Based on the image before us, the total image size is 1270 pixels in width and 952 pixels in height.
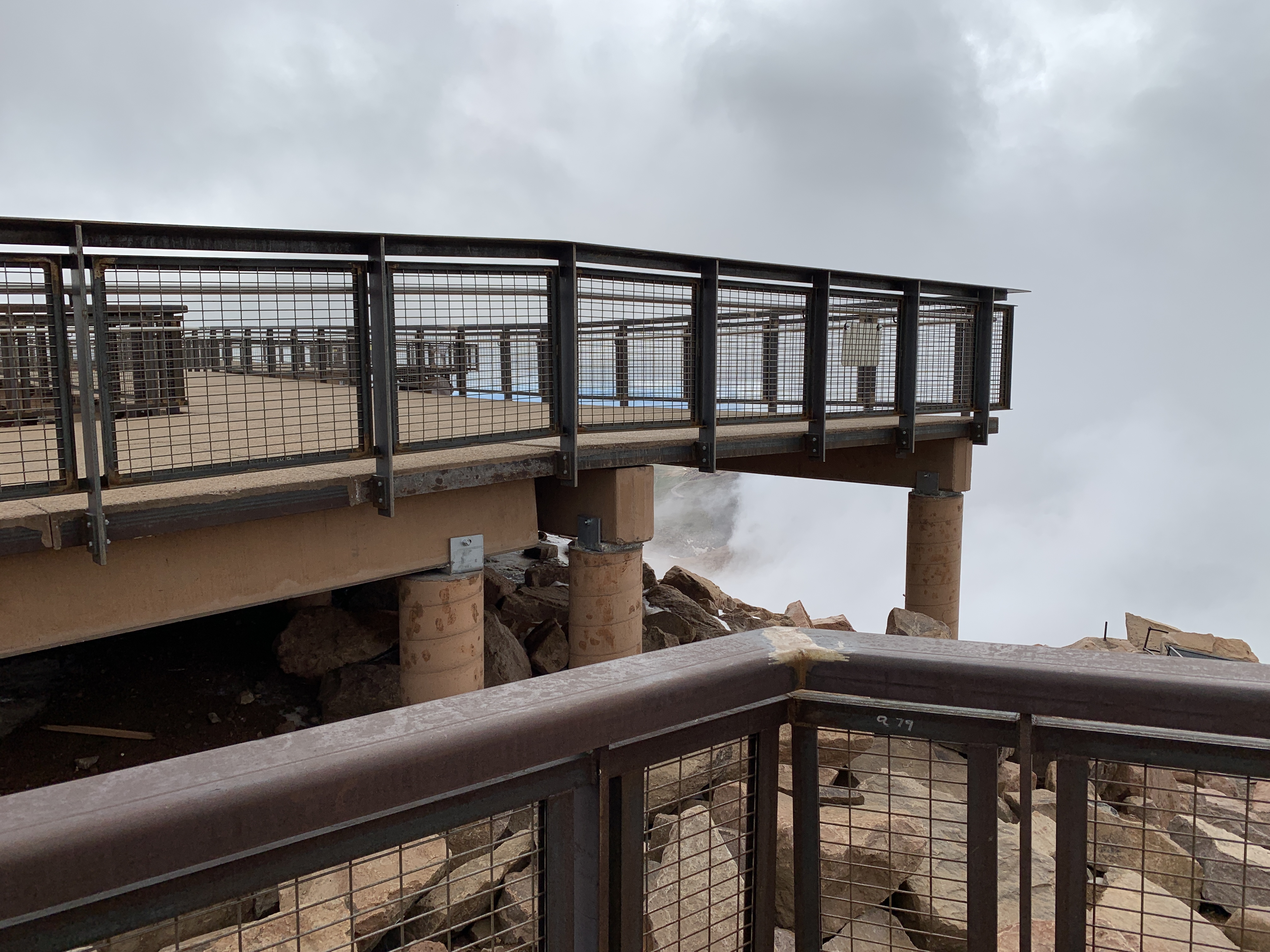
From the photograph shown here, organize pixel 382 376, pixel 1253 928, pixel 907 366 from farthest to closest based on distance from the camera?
pixel 907 366 < pixel 382 376 < pixel 1253 928

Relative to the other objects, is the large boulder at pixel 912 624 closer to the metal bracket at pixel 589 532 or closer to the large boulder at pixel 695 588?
the large boulder at pixel 695 588

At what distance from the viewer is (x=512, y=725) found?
158 cm

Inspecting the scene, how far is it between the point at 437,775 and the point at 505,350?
37.4ft

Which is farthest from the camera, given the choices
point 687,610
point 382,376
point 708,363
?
point 687,610

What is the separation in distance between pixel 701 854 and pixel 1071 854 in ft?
3.06

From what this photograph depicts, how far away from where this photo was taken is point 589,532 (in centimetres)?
827

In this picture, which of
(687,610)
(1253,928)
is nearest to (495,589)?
(687,610)

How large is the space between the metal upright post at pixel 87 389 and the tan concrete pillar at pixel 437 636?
2.50 m

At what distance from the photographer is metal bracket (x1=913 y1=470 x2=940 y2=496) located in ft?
42.9

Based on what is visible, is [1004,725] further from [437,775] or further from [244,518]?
[244,518]

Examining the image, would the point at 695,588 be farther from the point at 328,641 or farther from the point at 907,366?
the point at 328,641

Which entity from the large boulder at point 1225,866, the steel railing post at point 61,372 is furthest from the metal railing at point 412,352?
the large boulder at point 1225,866

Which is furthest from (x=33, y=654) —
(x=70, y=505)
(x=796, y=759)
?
(x=796, y=759)

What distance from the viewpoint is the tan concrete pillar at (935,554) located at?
43.3 ft
